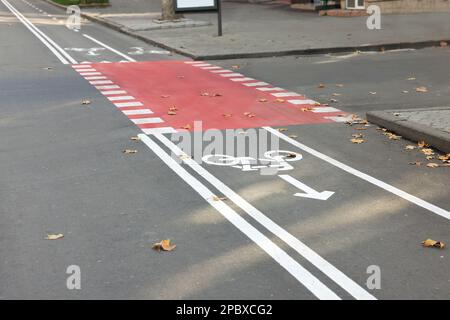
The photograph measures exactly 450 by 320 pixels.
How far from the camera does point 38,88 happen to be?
16031 millimetres

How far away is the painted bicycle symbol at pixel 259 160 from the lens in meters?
9.47

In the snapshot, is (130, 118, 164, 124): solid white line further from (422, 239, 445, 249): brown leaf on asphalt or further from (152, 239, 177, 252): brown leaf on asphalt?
(422, 239, 445, 249): brown leaf on asphalt

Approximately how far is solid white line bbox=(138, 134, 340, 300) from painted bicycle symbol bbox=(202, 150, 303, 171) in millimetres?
534

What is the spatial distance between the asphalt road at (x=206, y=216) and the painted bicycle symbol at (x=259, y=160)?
0.53 feet

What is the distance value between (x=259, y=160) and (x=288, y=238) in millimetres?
2981

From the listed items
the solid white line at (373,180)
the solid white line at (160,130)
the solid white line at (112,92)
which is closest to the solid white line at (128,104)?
the solid white line at (112,92)

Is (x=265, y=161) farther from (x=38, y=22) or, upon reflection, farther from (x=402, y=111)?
(x=38, y=22)

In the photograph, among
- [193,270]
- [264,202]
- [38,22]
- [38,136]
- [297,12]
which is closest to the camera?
[193,270]

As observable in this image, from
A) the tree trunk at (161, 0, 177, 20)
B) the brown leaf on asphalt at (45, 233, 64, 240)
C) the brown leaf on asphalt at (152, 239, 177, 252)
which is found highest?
the tree trunk at (161, 0, 177, 20)

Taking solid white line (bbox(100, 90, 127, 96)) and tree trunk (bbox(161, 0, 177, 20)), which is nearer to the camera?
solid white line (bbox(100, 90, 127, 96))

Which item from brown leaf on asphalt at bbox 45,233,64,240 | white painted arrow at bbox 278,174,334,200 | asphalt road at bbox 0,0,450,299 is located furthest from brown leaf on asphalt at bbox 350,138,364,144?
brown leaf on asphalt at bbox 45,233,64,240

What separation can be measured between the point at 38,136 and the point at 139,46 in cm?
1414

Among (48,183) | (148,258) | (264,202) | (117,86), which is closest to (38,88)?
(117,86)

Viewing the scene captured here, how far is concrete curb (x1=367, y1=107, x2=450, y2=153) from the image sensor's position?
33.4ft
